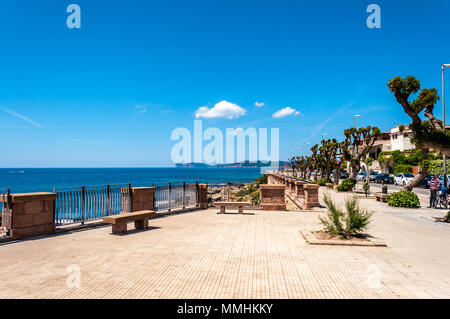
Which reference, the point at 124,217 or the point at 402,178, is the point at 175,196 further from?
the point at 402,178

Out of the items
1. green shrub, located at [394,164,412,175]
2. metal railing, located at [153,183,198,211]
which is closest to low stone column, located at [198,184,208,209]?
metal railing, located at [153,183,198,211]

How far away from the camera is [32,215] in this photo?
8.77 m

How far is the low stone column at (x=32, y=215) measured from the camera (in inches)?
330

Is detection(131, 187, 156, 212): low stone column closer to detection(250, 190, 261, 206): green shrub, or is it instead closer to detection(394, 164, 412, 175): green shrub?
detection(250, 190, 261, 206): green shrub

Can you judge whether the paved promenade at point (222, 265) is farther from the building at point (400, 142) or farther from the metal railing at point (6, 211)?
the building at point (400, 142)

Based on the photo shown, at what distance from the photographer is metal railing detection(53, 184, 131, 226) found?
1002cm

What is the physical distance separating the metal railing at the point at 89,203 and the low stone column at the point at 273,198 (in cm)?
667

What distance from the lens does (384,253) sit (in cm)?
736

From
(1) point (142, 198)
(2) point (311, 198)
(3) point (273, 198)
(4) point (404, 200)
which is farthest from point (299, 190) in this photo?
(1) point (142, 198)

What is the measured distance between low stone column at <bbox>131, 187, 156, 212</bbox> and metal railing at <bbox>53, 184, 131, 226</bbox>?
0.22 metres

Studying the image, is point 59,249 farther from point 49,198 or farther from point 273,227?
point 273,227

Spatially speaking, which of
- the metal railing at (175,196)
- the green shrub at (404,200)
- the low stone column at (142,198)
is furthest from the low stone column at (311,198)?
the low stone column at (142,198)

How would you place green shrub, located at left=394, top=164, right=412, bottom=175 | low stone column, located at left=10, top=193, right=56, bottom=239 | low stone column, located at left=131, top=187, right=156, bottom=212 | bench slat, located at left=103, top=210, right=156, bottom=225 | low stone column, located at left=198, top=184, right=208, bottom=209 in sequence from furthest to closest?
green shrub, located at left=394, top=164, right=412, bottom=175 < low stone column, located at left=198, top=184, right=208, bottom=209 < low stone column, located at left=131, top=187, right=156, bottom=212 < bench slat, located at left=103, top=210, right=156, bottom=225 < low stone column, located at left=10, top=193, right=56, bottom=239
